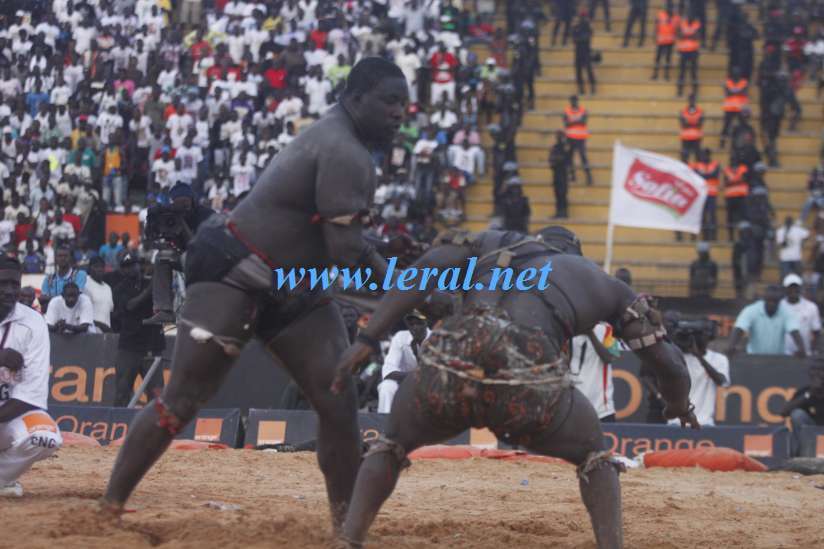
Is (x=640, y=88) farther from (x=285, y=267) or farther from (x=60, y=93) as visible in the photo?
(x=285, y=267)

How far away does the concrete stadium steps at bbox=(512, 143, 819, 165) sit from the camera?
24.3 metres

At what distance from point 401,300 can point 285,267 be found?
79 centimetres

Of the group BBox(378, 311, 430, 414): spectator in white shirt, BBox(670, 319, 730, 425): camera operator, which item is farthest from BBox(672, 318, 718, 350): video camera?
BBox(378, 311, 430, 414): spectator in white shirt

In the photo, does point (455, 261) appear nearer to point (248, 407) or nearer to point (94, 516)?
point (94, 516)

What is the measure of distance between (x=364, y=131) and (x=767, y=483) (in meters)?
6.27

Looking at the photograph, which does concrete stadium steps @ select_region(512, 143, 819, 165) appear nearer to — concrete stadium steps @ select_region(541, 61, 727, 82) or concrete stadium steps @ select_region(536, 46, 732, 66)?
concrete stadium steps @ select_region(541, 61, 727, 82)

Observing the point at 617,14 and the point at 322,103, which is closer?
the point at 322,103

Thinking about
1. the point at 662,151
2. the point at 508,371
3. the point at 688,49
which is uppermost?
the point at 688,49

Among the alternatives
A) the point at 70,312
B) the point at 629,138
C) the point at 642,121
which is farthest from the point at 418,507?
the point at 642,121

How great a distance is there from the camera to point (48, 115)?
23953 mm

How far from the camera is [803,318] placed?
16719 mm

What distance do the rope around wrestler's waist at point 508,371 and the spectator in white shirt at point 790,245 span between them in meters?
15.5

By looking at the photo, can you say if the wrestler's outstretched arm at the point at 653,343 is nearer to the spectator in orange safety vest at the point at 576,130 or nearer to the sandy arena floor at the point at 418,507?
the sandy arena floor at the point at 418,507

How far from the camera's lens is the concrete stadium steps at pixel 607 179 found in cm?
2353
